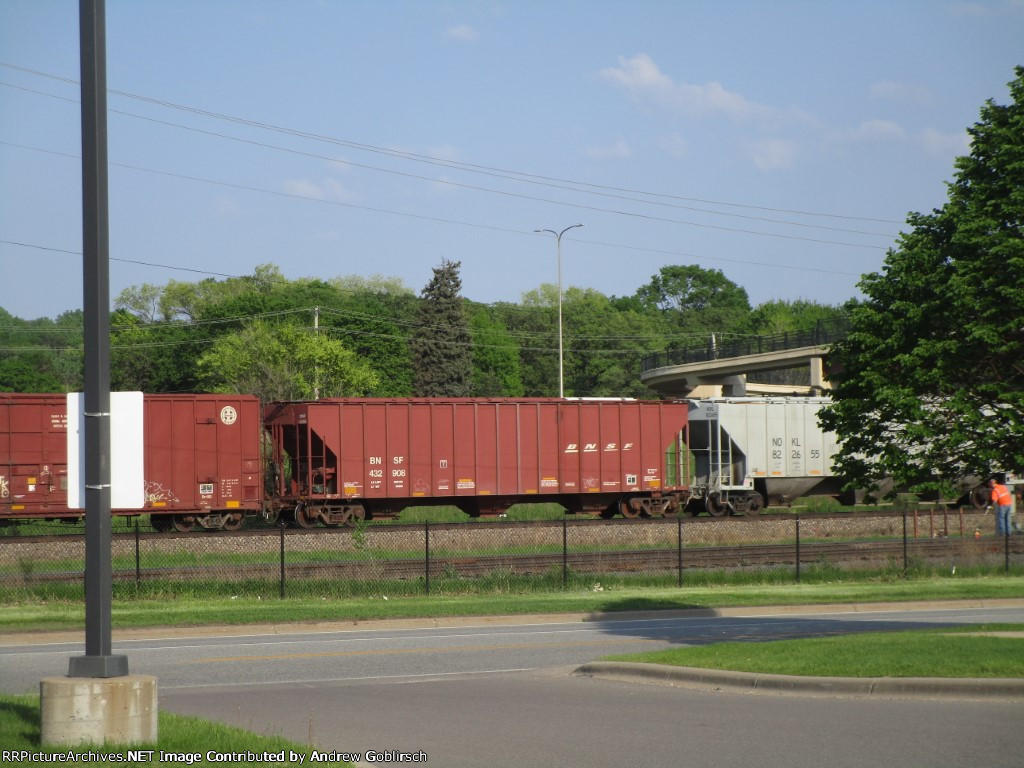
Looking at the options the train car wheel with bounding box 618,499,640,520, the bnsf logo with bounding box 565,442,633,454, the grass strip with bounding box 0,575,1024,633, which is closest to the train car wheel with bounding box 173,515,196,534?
the grass strip with bounding box 0,575,1024,633

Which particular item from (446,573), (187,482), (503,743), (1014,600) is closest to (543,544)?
(446,573)

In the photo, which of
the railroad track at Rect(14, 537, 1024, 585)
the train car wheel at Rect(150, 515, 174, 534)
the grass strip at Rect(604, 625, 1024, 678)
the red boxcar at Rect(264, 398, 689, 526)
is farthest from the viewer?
the red boxcar at Rect(264, 398, 689, 526)

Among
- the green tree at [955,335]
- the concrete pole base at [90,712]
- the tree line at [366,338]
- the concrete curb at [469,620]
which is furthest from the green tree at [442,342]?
the concrete pole base at [90,712]

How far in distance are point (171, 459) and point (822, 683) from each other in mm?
23586

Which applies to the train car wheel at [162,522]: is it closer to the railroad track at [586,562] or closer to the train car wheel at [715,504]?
the railroad track at [586,562]

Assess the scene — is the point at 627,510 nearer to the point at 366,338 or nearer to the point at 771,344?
the point at 771,344

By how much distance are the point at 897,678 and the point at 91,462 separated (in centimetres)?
771

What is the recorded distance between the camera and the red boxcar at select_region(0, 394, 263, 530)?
3045 centimetres

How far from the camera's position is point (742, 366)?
67.9 meters

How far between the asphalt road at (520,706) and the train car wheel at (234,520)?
15.3 metres

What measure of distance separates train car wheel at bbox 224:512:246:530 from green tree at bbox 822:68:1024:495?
71.5ft

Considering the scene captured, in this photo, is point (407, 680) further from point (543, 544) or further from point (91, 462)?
point (543, 544)

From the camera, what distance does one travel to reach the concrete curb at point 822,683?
35.4 feet

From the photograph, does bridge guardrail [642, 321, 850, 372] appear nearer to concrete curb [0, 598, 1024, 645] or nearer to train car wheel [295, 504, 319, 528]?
train car wheel [295, 504, 319, 528]
